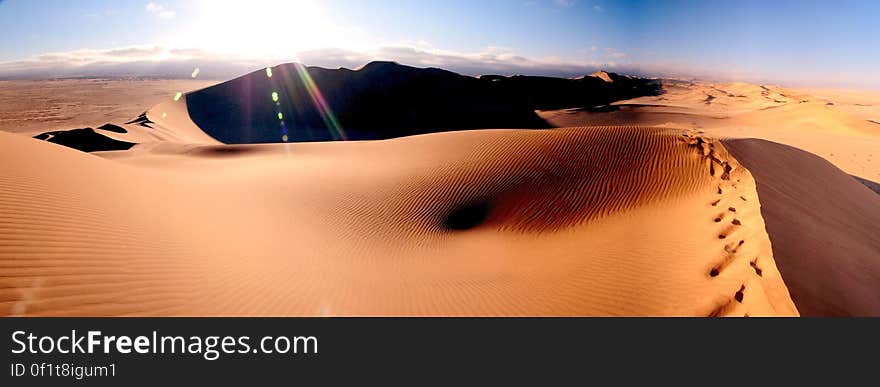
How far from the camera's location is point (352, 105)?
136ft

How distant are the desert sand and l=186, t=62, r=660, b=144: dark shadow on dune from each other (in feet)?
74.4

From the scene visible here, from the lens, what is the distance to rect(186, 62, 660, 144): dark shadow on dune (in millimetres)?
36466

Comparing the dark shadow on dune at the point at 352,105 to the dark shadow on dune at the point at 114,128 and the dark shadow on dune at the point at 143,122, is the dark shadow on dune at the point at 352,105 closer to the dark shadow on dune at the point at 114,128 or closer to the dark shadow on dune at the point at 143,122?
the dark shadow on dune at the point at 143,122

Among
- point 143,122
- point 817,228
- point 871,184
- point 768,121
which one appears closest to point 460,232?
point 817,228

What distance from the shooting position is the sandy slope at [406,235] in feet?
15.4

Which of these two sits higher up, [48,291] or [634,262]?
[48,291]

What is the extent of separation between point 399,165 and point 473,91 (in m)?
35.7

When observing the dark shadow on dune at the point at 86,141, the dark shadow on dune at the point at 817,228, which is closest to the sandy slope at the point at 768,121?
the dark shadow on dune at the point at 817,228

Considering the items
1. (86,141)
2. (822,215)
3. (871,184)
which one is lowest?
(871,184)

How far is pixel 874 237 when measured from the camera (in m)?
7.68

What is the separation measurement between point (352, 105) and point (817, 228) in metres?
39.6

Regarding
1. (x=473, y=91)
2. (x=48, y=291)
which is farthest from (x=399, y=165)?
(x=473, y=91)

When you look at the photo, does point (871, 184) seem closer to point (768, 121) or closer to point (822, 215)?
point (822, 215)

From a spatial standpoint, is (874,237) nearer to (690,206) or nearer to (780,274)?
(690,206)
